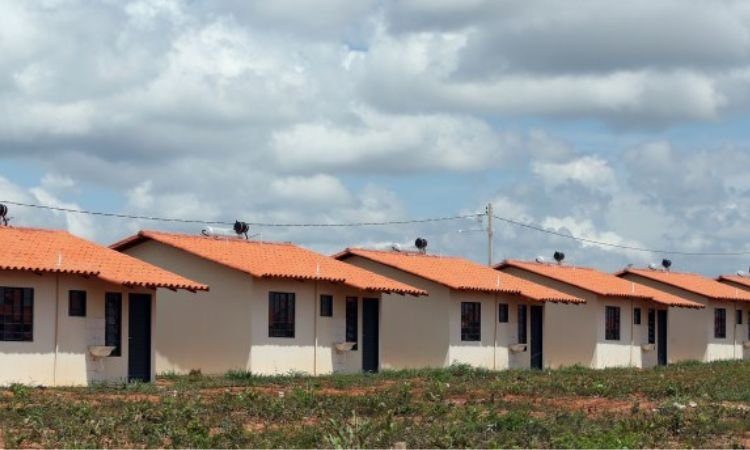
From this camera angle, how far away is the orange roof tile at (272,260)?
3503 cm

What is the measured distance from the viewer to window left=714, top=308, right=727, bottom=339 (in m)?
59.3

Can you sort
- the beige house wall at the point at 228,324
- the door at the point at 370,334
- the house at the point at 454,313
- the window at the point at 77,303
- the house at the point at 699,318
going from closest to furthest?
the window at the point at 77,303 → the beige house wall at the point at 228,324 → the door at the point at 370,334 → the house at the point at 454,313 → the house at the point at 699,318

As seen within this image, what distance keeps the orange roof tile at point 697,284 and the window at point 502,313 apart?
14562 mm

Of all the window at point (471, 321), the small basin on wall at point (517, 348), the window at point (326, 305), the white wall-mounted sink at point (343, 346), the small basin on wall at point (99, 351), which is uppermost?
the window at point (326, 305)

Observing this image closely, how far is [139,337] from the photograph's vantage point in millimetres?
31781

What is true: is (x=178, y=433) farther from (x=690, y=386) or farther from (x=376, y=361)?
(x=376, y=361)

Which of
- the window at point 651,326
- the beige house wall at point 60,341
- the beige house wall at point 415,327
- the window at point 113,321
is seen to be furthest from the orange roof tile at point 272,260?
the window at point 651,326

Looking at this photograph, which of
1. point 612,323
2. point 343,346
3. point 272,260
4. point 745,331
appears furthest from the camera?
point 745,331

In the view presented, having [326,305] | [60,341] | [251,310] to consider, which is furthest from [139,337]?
[326,305]

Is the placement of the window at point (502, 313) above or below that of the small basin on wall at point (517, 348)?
above

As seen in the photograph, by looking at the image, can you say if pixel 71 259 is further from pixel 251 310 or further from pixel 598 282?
pixel 598 282

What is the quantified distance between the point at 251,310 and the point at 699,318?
29660 mm

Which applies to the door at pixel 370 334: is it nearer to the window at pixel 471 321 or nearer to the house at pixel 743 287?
the window at pixel 471 321

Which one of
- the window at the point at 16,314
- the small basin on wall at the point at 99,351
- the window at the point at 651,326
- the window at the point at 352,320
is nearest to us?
the window at the point at 16,314
